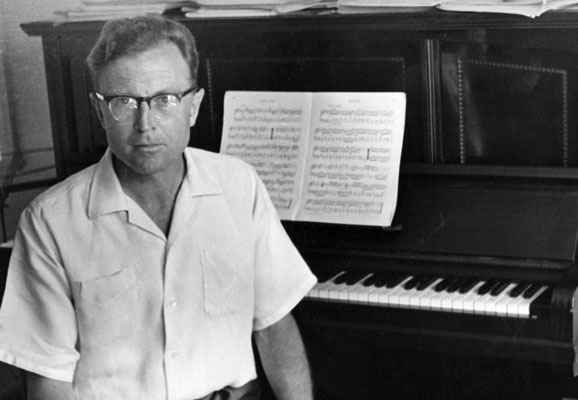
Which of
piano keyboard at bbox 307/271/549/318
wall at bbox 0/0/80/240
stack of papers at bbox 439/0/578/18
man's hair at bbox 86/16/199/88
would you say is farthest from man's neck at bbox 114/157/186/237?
wall at bbox 0/0/80/240

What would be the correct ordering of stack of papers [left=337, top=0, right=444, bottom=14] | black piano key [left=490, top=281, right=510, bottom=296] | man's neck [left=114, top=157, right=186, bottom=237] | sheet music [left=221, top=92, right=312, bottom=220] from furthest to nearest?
sheet music [left=221, top=92, right=312, bottom=220] < stack of papers [left=337, top=0, right=444, bottom=14] < black piano key [left=490, top=281, right=510, bottom=296] < man's neck [left=114, top=157, right=186, bottom=237]

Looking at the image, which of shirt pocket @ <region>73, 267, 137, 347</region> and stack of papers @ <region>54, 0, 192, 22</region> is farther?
stack of papers @ <region>54, 0, 192, 22</region>

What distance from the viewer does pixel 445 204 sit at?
104 inches

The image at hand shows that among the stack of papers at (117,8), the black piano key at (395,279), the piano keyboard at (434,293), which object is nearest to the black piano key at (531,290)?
the piano keyboard at (434,293)

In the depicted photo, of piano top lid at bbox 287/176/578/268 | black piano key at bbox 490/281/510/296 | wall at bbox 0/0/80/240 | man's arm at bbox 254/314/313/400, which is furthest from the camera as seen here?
wall at bbox 0/0/80/240

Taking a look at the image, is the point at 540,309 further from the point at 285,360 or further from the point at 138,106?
the point at 138,106

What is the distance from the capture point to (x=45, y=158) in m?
3.13

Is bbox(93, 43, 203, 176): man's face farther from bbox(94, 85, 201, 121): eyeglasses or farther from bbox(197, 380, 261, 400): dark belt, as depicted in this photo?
bbox(197, 380, 261, 400): dark belt

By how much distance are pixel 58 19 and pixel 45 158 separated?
1.57ft

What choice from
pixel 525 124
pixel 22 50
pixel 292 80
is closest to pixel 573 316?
pixel 525 124

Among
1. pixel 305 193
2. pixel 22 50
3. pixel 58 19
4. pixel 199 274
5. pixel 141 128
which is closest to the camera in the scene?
pixel 141 128

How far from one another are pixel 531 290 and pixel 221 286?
85 centimetres

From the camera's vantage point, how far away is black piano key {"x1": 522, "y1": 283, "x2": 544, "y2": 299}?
7.60 feet

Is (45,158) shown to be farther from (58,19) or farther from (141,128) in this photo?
(141,128)
